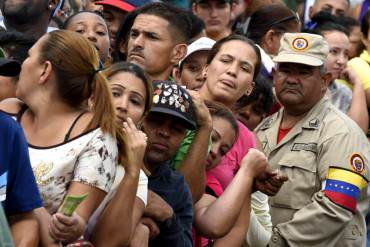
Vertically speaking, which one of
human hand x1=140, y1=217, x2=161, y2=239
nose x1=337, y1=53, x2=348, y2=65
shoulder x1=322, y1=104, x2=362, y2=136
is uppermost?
human hand x1=140, y1=217, x2=161, y2=239

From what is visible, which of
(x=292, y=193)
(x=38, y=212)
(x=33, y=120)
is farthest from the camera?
(x=292, y=193)

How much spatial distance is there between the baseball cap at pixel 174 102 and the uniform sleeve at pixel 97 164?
0.80 meters

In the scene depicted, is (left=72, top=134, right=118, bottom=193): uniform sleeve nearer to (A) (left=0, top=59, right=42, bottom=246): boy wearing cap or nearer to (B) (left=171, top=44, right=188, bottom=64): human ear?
(A) (left=0, top=59, right=42, bottom=246): boy wearing cap

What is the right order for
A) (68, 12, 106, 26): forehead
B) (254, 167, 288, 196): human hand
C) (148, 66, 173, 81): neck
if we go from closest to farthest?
(254, 167, 288, 196): human hand → (148, 66, 173, 81): neck → (68, 12, 106, 26): forehead

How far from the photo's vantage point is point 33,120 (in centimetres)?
554

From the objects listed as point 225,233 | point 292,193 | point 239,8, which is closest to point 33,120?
point 225,233

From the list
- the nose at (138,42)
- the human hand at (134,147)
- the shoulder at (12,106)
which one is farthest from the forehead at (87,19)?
the human hand at (134,147)

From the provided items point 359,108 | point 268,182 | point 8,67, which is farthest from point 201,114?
point 359,108

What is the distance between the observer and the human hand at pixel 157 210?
5.82 metres

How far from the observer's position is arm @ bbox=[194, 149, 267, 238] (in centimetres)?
654

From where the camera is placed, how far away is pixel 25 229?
16.6ft

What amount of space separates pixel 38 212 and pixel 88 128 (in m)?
0.48

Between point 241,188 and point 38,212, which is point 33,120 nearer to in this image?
point 38,212

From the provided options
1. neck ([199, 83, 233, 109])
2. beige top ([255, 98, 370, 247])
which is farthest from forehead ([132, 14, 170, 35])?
beige top ([255, 98, 370, 247])
